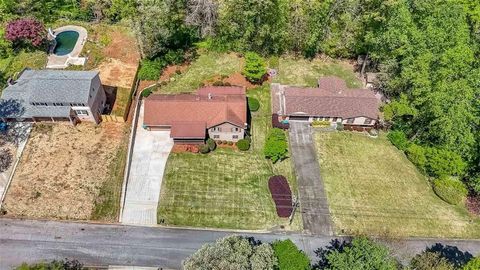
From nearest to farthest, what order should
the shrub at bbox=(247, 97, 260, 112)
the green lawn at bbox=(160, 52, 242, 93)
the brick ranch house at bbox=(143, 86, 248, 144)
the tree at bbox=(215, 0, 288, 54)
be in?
1. the brick ranch house at bbox=(143, 86, 248, 144)
2. the shrub at bbox=(247, 97, 260, 112)
3. the tree at bbox=(215, 0, 288, 54)
4. the green lawn at bbox=(160, 52, 242, 93)

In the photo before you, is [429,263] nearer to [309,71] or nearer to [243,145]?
[243,145]

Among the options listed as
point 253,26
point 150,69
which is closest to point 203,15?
point 253,26

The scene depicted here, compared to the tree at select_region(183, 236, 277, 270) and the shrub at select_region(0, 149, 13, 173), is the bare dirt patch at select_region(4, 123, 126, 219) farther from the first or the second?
the tree at select_region(183, 236, 277, 270)

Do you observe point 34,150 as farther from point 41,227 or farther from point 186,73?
point 186,73

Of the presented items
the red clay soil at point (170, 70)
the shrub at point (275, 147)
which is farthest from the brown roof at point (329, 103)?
the red clay soil at point (170, 70)

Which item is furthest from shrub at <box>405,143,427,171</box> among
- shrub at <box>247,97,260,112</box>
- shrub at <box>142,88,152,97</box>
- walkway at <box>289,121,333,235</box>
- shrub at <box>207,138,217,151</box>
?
shrub at <box>142,88,152,97</box>
